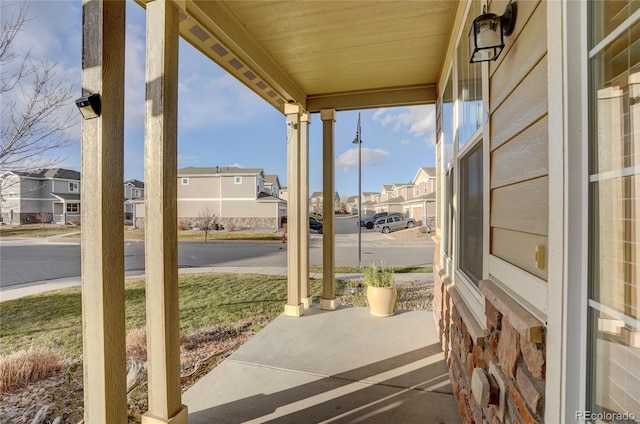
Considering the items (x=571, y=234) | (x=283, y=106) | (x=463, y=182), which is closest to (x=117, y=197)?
(x=571, y=234)

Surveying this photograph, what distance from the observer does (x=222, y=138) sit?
15609 mm

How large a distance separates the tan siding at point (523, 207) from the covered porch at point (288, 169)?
5.51 ft

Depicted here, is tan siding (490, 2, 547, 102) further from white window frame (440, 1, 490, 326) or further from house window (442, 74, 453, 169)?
house window (442, 74, 453, 169)

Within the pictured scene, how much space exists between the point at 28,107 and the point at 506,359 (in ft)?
14.4

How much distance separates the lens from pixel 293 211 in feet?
13.4

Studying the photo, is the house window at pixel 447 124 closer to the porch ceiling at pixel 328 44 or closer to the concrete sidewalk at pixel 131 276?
the porch ceiling at pixel 328 44

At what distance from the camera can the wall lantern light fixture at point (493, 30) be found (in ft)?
4.02

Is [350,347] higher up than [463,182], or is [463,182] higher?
[463,182]

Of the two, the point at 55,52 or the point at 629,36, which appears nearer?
the point at 629,36

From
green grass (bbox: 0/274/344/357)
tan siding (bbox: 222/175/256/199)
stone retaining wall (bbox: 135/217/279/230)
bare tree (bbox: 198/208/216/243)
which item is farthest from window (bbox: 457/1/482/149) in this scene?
tan siding (bbox: 222/175/256/199)

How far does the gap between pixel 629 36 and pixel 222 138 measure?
16428mm

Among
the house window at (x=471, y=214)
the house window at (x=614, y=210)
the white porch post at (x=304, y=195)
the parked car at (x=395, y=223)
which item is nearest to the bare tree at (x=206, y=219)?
the parked car at (x=395, y=223)

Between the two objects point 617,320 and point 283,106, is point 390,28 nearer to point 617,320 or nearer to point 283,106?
point 283,106

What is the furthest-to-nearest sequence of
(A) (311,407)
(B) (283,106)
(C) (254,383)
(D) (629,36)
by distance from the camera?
(B) (283,106)
(C) (254,383)
(A) (311,407)
(D) (629,36)
